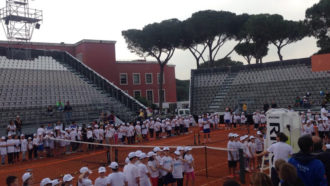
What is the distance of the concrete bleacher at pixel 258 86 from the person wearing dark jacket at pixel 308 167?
28583 millimetres

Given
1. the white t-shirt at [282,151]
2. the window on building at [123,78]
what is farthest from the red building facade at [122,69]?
the white t-shirt at [282,151]

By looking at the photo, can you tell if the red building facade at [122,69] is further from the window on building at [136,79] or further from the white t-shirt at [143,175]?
the white t-shirt at [143,175]

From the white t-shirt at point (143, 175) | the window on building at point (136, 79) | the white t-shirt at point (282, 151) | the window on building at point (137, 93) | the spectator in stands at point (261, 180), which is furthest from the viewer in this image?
the window on building at point (136, 79)

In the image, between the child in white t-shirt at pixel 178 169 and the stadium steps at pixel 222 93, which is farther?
the stadium steps at pixel 222 93

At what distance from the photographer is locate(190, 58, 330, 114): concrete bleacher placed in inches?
1316

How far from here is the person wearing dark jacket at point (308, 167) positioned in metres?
5.06

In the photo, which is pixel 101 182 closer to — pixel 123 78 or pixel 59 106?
pixel 59 106

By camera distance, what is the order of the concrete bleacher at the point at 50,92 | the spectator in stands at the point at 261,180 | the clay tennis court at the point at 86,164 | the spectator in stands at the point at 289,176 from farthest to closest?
the concrete bleacher at the point at 50,92 → the clay tennis court at the point at 86,164 → the spectator in stands at the point at 289,176 → the spectator in stands at the point at 261,180

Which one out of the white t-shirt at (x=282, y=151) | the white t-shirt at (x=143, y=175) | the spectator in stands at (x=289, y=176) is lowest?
the white t-shirt at (x=143, y=175)

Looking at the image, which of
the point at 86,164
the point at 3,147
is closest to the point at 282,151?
the point at 86,164

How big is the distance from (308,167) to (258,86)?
1307 inches

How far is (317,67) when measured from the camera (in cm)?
3347

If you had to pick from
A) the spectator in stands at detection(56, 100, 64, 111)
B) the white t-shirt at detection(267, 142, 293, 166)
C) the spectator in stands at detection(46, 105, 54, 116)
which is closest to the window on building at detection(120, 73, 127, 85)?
the spectator in stands at detection(56, 100, 64, 111)

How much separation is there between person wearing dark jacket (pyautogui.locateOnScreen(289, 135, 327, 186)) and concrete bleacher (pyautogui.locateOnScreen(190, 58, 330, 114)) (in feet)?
93.8
